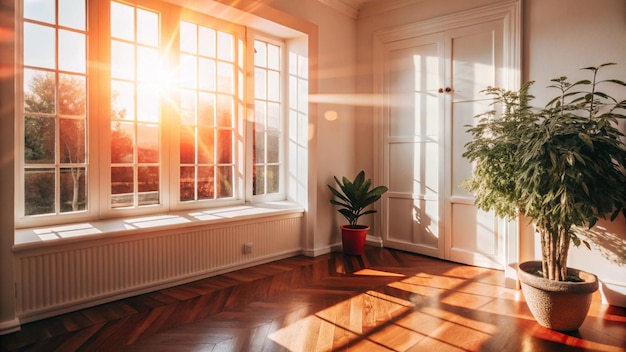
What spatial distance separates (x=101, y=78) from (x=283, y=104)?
2.06 m

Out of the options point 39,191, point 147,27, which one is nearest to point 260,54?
point 147,27

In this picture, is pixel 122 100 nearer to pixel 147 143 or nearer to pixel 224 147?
pixel 147 143

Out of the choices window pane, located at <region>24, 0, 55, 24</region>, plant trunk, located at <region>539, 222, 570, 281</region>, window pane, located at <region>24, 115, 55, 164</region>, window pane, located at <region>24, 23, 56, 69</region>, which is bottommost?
plant trunk, located at <region>539, 222, 570, 281</region>

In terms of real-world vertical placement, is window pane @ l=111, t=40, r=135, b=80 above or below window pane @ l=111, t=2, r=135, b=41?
below

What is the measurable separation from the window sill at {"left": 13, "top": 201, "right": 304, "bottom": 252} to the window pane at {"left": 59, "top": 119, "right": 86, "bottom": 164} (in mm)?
530

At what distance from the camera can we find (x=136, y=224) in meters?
3.21

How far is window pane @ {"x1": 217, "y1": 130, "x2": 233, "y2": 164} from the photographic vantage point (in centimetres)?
420

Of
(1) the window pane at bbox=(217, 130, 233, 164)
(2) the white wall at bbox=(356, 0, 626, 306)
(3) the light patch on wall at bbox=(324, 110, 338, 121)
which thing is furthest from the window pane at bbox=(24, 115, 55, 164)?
(2) the white wall at bbox=(356, 0, 626, 306)

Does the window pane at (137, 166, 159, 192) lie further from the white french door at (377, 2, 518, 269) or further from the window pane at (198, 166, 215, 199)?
the white french door at (377, 2, 518, 269)

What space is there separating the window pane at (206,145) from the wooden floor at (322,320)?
1198 mm

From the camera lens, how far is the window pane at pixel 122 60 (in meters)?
3.39

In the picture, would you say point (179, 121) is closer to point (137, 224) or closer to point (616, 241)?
point (137, 224)

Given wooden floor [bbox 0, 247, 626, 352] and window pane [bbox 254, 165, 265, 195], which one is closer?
wooden floor [bbox 0, 247, 626, 352]

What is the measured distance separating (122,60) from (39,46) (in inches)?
24.2
